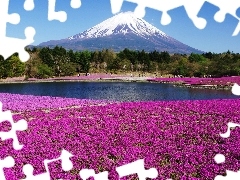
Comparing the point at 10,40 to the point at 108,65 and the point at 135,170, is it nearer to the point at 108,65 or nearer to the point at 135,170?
the point at 135,170

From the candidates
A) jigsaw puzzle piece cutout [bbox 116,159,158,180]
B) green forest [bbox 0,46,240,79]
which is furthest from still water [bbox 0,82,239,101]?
jigsaw puzzle piece cutout [bbox 116,159,158,180]

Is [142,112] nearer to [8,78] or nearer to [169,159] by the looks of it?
[169,159]

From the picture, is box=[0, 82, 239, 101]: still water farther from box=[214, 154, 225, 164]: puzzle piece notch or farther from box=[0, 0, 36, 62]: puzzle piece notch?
box=[0, 0, 36, 62]: puzzle piece notch

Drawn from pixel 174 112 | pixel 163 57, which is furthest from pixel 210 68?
pixel 174 112

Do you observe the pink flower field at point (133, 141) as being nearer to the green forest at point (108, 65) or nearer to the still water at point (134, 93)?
the still water at point (134, 93)

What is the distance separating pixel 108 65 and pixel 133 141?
11049cm

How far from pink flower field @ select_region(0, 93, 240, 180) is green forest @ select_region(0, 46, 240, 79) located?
66.4m

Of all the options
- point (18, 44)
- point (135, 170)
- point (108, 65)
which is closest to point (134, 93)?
point (135, 170)

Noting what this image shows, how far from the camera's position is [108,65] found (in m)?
124

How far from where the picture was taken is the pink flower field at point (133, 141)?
10742 millimetres

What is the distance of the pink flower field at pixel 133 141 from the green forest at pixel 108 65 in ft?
218

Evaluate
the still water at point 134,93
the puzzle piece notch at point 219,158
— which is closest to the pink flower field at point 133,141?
the puzzle piece notch at point 219,158

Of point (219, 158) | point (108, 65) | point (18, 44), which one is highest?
point (18, 44)

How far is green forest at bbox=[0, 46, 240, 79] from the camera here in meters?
87.4
